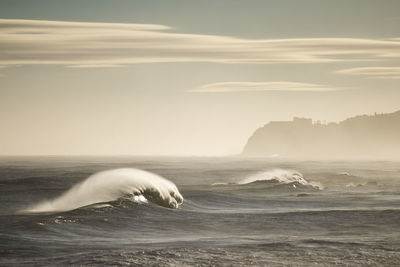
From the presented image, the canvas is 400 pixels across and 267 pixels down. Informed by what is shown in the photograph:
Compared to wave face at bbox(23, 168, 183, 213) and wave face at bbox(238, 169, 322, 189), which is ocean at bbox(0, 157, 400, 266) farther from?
wave face at bbox(238, 169, 322, 189)

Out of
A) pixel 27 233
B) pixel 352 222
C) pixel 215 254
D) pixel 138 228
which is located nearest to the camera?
pixel 215 254

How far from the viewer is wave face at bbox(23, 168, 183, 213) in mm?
41969

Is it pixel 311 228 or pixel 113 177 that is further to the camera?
pixel 113 177

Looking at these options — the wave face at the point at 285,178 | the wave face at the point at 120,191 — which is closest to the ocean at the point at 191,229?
the wave face at the point at 120,191

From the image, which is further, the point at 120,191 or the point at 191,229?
the point at 120,191

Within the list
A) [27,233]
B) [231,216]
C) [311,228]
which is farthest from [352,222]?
[27,233]

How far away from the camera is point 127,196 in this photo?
4138cm

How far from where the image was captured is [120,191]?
43469 millimetres

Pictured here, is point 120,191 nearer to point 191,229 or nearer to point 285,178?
point 191,229

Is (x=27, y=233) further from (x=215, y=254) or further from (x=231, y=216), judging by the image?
(x=231, y=216)

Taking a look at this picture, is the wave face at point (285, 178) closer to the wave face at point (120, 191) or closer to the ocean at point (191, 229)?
the ocean at point (191, 229)

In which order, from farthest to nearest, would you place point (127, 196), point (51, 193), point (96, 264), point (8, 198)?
1. point (51, 193)
2. point (8, 198)
3. point (127, 196)
4. point (96, 264)

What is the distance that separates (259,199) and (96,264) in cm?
3139

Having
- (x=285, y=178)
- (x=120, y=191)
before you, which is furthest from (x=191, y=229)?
(x=285, y=178)
